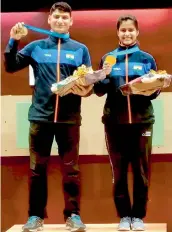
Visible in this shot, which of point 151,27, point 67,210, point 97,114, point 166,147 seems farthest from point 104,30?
point 67,210

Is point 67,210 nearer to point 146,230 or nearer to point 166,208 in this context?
point 146,230

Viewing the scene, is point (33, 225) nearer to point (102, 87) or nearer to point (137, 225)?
point (137, 225)

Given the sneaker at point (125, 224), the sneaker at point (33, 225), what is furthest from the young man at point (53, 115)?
the sneaker at point (125, 224)

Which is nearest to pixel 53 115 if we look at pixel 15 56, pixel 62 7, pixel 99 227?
pixel 15 56

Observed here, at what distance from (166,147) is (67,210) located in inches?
32.3

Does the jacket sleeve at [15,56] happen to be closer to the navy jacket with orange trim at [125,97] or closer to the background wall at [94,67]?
the background wall at [94,67]

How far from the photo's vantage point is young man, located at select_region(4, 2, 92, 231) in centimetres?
306

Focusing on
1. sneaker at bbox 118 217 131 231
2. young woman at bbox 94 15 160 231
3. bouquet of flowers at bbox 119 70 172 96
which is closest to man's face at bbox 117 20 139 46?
young woman at bbox 94 15 160 231

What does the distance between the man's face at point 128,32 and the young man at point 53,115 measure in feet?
0.92

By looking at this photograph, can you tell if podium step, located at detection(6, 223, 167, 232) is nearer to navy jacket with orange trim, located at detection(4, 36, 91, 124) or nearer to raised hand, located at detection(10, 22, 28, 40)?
navy jacket with orange trim, located at detection(4, 36, 91, 124)

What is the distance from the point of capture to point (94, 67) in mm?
3400

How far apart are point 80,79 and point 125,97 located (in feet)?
1.06

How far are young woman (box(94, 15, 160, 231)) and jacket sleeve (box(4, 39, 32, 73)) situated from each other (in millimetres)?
478

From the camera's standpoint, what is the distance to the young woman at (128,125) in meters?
3.06
